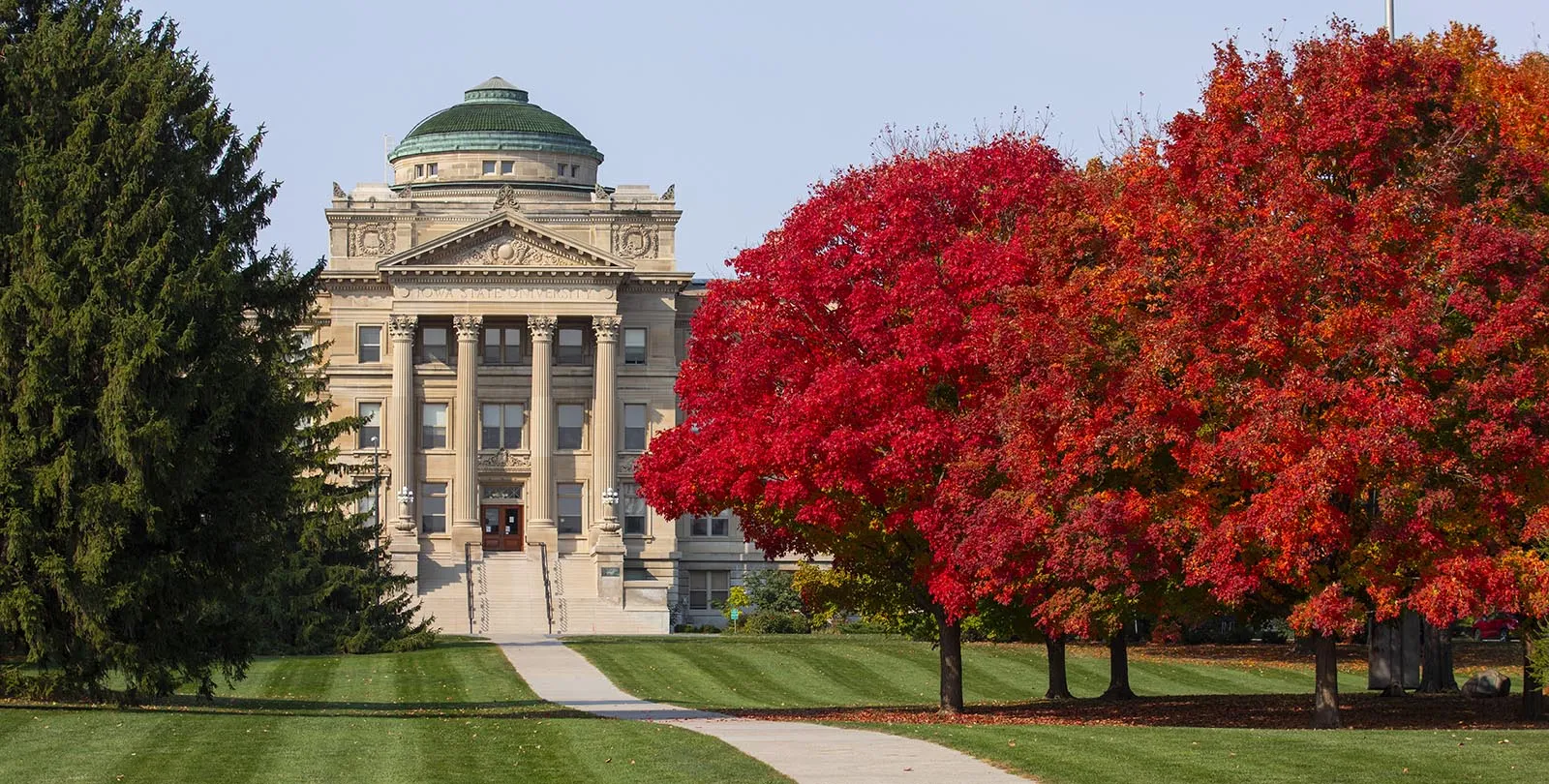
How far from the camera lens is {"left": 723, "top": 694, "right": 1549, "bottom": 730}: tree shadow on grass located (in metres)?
32.1

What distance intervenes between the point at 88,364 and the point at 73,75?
14.8 feet

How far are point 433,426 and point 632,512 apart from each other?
8.27m

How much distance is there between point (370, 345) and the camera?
3292 inches

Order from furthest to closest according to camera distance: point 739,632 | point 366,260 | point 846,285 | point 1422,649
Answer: point 366,260
point 739,632
point 1422,649
point 846,285

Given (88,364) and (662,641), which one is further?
(662,641)

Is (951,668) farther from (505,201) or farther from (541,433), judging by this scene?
(505,201)

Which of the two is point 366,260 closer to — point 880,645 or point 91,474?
point 880,645

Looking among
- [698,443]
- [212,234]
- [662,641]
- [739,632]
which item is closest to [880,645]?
[662,641]

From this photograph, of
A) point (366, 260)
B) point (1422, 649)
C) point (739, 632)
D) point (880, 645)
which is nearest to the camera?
point (1422, 649)

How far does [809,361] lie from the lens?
Result: 33312 millimetres

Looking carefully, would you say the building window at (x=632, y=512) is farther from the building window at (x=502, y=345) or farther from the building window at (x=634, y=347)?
the building window at (x=502, y=345)

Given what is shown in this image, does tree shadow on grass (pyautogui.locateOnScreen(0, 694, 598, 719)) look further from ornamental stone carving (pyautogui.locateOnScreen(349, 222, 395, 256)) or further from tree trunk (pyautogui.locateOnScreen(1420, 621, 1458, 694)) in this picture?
ornamental stone carving (pyautogui.locateOnScreen(349, 222, 395, 256))

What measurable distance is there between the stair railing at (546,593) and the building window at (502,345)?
782 cm

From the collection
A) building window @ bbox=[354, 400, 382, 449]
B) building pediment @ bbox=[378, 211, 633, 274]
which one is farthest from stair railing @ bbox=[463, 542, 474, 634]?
building pediment @ bbox=[378, 211, 633, 274]
